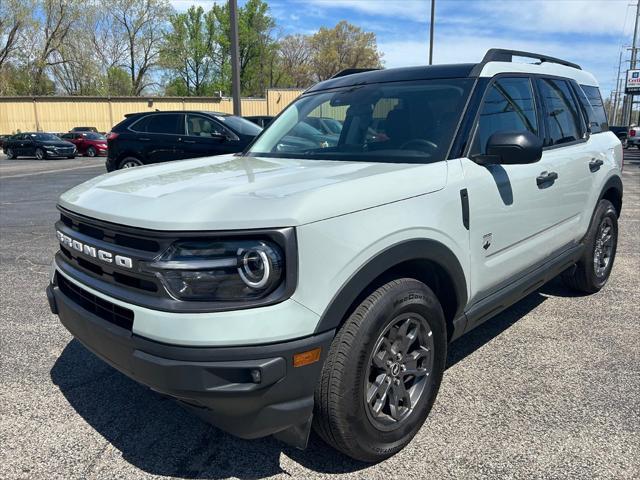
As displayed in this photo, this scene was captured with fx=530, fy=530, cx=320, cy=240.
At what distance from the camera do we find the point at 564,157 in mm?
3785

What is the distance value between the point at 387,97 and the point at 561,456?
2.23 meters

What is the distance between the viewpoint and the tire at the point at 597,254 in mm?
4484

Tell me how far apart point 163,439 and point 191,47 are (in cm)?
6366

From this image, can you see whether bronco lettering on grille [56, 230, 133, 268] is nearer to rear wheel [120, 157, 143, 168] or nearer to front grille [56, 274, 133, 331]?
front grille [56, 274, 133, 331]

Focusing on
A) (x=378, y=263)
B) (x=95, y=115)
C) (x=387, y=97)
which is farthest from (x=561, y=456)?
(x=95, y=115)

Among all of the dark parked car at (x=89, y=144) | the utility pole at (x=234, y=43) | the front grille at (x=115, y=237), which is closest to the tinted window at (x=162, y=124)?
the utility pole at (x=234, y=43)

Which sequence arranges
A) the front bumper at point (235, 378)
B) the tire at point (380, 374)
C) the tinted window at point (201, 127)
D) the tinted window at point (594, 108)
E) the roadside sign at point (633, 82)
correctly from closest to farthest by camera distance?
the front bumper at point (235, 378) → the tire at point (380, 374) → the tinted window at point (594, 108) → the tinted window at point (201, 127) → the roadside sign at point (633, 82)

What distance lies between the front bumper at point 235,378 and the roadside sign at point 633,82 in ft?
181

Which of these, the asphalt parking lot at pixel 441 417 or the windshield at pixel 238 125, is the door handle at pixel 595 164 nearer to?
the asphalt parking lot at pixel 441 417

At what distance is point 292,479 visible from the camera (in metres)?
2.41

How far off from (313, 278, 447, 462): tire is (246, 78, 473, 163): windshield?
83 cm

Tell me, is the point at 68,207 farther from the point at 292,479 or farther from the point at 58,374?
the point at 292,479

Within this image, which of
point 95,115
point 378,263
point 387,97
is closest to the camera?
point 378,263

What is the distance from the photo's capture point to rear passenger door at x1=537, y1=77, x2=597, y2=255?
3.69m
